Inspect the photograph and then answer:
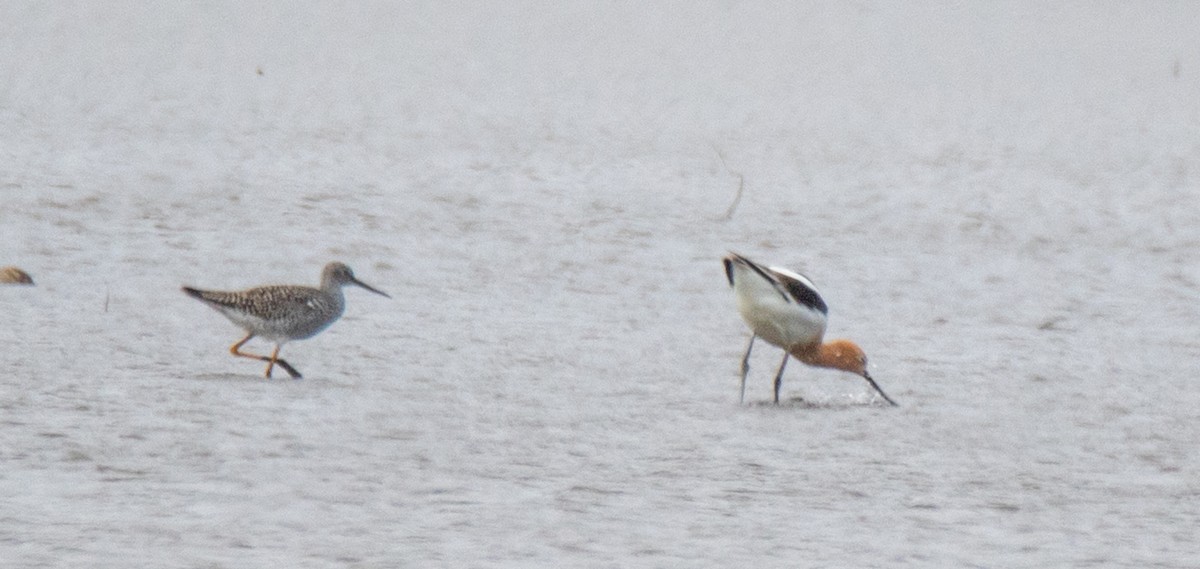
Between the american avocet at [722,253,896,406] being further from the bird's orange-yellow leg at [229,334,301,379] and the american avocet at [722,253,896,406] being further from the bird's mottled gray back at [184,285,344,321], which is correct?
the bird's orange-yellow leg at [229,334,301,379]

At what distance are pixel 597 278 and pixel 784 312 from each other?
2.87 metres

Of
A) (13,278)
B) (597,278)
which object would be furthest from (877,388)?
(13,278)

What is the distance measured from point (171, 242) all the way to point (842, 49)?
8137 millimetres

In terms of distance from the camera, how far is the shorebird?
8.38 m

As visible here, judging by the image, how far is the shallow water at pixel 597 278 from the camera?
20.3 ft

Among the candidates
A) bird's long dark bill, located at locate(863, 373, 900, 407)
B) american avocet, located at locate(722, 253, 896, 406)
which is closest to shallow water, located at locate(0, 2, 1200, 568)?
bird's long dark bill, located at locate(863, 373, 900, 407)

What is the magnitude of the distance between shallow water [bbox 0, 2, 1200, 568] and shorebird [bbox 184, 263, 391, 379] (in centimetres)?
19

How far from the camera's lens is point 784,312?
857 centimetres

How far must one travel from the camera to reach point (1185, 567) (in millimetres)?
5801

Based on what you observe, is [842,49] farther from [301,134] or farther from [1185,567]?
[1185,567]

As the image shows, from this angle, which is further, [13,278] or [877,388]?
[13,278]

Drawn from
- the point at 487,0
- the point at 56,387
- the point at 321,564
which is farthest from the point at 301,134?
the point at 321,564

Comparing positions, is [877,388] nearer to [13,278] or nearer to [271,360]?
[271,360]

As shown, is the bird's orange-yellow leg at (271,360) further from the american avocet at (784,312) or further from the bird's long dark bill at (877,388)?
the bird's long dark bill at (877,388)
